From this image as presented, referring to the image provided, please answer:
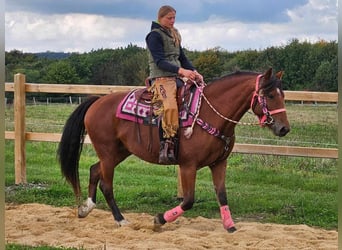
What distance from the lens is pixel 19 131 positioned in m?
8.18

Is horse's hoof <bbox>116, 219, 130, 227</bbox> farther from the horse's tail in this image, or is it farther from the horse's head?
the horse's head

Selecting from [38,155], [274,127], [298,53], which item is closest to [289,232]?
[274,127]

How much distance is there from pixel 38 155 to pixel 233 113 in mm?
6140

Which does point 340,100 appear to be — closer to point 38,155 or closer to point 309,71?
point 38,155

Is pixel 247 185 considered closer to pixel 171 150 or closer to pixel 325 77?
pixel 171 150

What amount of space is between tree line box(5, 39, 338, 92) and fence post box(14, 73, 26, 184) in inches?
24.2

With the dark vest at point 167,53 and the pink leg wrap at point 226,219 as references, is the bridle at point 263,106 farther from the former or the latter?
the pink leg wrap at point 226,219

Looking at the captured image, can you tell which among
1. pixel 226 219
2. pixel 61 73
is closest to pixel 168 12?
pixel 226 219

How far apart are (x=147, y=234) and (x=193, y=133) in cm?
120

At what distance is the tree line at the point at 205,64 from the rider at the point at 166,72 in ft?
5.69

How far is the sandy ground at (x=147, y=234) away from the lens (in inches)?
202

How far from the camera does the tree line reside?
36.7 ft

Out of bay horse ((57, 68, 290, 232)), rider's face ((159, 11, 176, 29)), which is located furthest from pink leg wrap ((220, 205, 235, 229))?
rider's face ((159, 11, 176, 29))

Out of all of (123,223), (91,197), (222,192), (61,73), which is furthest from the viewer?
(61,73)
